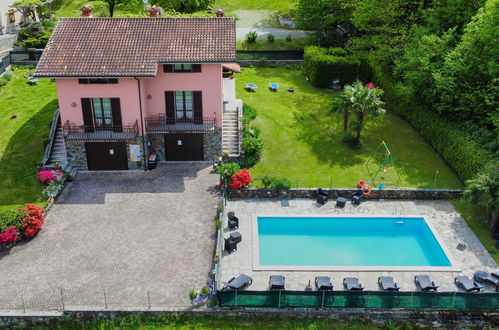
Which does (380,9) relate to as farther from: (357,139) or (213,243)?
(213,243)

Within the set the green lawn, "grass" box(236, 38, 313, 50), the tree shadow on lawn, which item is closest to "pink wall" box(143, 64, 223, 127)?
the green lawn

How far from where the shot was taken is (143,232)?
30266 mm

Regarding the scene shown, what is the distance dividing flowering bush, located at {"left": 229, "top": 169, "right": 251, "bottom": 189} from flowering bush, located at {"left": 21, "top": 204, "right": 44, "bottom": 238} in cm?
1210

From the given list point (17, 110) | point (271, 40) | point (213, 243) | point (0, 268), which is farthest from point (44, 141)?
point (271, 40)

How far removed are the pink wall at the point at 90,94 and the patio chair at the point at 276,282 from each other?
15.7 metres

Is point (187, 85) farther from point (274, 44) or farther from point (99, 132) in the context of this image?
point (274, 44)

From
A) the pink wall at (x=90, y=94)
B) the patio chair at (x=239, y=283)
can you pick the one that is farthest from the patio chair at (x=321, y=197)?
the pink wall at (x=90, y=94)

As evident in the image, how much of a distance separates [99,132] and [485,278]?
85.5 ft

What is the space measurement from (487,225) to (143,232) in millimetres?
21655

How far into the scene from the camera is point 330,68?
4909 cm

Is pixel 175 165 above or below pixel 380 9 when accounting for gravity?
below

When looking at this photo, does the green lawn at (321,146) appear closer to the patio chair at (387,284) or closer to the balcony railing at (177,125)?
the balcony railing at (177,125)

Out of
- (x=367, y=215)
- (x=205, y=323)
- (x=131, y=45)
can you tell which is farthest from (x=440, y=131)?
(x=205, y=323)

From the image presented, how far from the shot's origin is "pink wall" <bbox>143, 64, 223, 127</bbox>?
115ft
